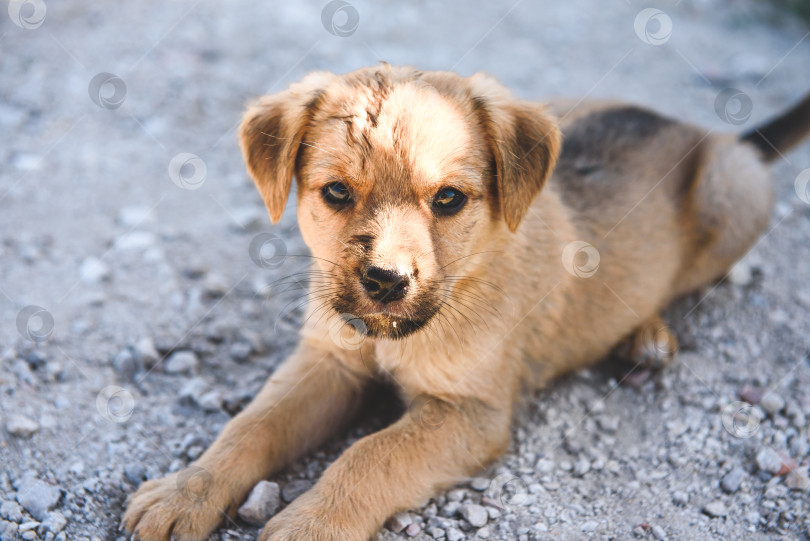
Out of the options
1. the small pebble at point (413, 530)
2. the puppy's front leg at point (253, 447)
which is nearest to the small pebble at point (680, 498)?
the small pebble at point (413, 530)

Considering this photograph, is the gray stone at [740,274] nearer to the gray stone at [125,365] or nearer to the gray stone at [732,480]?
the gray stone at [732,480]

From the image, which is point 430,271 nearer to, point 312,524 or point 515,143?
point 515,143

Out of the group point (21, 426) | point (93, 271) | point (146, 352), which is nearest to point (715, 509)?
point (146, 352)

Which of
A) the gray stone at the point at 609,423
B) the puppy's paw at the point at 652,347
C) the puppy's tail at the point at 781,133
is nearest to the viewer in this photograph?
the gray stone at the point at 609,423

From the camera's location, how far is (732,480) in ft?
12.1

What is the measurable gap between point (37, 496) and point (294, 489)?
1.17m

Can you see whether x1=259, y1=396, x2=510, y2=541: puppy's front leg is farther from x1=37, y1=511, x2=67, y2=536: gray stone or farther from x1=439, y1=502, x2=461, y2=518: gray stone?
x1=37, y1=511, x2=67, y2=536: gray stone

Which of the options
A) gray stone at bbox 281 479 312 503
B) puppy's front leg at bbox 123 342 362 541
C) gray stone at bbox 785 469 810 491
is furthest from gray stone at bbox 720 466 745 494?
gray stone at bbox 281 479 312 503

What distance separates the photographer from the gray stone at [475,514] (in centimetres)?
341

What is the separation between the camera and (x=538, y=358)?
412 cm

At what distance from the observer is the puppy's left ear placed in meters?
3.48

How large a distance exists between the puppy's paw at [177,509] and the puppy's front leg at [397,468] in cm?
28

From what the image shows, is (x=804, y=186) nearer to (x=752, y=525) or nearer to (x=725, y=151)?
(x=725, y=151)

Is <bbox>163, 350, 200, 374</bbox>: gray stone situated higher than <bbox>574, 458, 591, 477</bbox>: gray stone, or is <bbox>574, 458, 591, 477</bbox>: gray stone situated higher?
<bbox>163, 350, 200, 374</bbox>: gray stone
